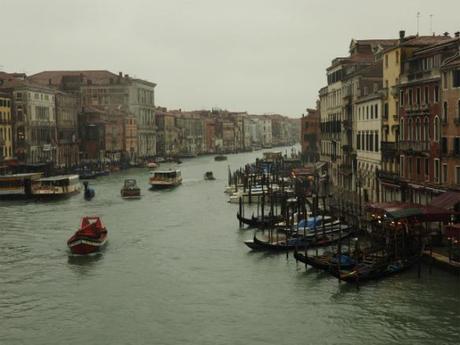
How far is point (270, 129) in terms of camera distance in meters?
189

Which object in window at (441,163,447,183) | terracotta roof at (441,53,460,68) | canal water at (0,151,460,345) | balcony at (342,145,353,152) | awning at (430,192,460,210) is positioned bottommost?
canal water at (0,151,460,345)

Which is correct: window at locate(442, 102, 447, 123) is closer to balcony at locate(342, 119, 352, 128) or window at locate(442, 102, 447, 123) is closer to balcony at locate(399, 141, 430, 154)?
balcony at locate(399, 141, 430, 154)

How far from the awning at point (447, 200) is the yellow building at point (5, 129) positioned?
3633 cm

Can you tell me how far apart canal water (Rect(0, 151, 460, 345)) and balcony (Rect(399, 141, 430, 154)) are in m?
5.98

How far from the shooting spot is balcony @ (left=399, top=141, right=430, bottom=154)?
78.1ft

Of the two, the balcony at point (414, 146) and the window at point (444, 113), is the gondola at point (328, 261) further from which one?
the balcony at point (414, 146)

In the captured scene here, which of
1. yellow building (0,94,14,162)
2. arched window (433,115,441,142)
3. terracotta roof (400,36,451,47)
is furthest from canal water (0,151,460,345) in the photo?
yellow building (0,94,14,162)

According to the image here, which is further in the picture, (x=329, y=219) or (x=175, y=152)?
(x=175, y=152)

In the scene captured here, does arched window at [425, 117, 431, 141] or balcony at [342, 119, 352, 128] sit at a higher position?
balcony at [342, 119, 352, 128]

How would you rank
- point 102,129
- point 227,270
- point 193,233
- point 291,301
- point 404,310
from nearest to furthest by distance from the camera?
1. point 404,310
2. point 291,301
3. point 227,270
4. point 193,233
5. point 102,129

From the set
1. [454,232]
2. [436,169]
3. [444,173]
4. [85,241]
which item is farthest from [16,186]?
[454,232]

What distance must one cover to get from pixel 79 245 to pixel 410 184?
10665 millimetres

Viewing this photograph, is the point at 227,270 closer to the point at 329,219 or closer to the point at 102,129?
the point at 329,219

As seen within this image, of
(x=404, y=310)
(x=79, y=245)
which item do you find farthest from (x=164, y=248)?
(x=404, y=310)
